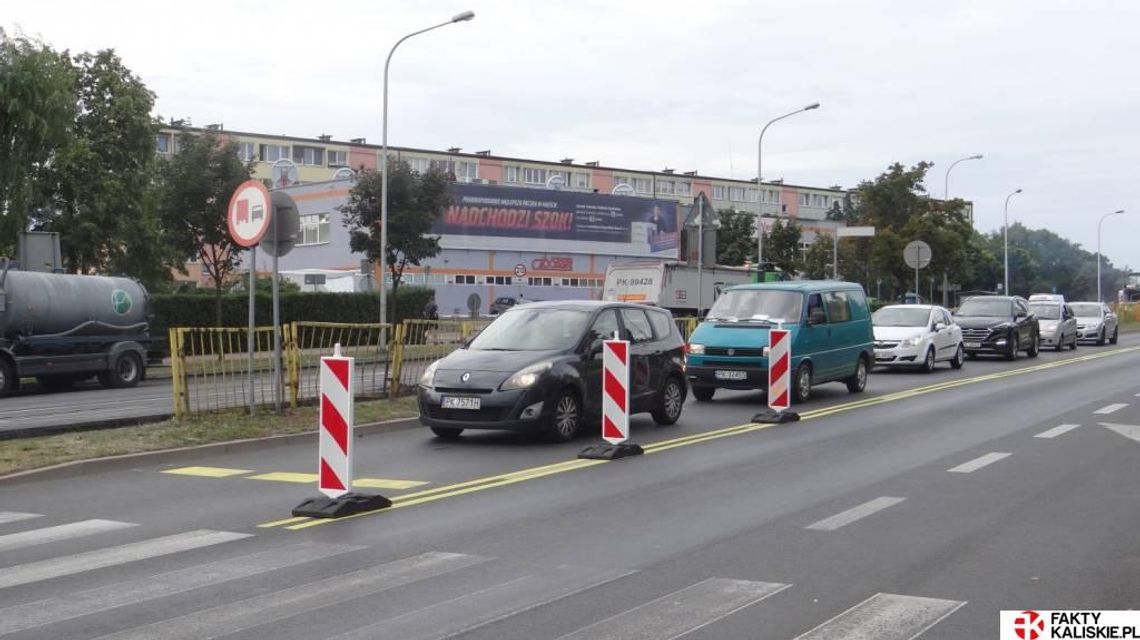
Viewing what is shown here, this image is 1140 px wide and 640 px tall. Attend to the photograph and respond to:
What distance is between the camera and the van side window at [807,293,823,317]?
64.4 ft

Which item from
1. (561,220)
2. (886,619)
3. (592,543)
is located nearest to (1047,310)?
(592,543)

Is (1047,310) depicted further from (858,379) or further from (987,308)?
(858,379)

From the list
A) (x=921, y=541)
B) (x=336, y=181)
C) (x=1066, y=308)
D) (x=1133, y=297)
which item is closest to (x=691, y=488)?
(x=921, y=541)

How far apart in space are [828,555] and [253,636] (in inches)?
142

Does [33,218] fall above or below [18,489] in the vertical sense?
above

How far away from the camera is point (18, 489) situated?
10.7 metres

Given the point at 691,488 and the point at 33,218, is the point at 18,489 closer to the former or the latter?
the point at 691,488

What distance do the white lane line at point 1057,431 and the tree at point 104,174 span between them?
1079 inches

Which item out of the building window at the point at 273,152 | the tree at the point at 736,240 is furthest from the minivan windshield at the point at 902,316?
the building window at the point at 273,152

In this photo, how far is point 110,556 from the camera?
25.1ft

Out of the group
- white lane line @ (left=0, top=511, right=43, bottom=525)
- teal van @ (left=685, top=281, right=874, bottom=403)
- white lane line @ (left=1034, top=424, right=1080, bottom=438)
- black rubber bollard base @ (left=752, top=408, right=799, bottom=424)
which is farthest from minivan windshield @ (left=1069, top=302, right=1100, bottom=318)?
white lane line @ (left=0, top=511, right=43, bottom=525)

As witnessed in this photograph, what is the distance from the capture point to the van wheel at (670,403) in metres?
15.6

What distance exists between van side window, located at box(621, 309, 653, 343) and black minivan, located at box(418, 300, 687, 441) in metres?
0.01

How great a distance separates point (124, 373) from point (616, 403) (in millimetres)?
16706
